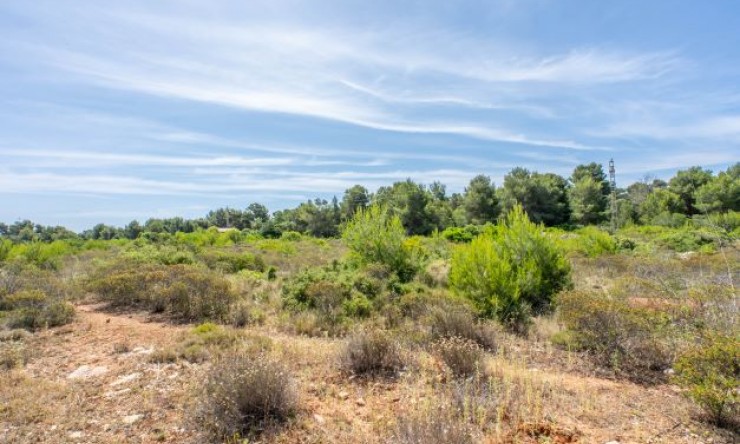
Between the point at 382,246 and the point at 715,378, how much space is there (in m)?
8.38

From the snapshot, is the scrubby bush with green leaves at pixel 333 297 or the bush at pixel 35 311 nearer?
the bush at pixel 35 311

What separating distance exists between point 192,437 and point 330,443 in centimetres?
127

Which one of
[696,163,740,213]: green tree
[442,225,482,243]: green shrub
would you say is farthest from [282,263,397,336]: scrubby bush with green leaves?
[696,163,740,213]: green tree

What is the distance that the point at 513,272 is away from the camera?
816 cm

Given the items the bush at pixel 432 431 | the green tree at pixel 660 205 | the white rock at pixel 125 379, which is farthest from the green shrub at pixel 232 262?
the green tree at pixel 660 205

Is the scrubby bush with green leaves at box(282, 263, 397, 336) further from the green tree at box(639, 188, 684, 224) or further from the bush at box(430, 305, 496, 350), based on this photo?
the green tree at box(639, 188, 684, 224)

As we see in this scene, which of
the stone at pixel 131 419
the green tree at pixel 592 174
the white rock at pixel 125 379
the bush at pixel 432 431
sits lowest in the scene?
the white rock at pixel 125 379

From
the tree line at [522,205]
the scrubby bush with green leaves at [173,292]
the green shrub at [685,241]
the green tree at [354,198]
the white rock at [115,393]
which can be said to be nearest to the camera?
the white rock at [115,393]

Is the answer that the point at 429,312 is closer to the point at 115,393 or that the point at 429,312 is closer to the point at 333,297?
the point at 333,297

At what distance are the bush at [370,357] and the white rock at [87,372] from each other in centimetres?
323

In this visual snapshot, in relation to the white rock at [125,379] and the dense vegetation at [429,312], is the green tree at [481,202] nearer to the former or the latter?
the dense vegetation at [429,312]

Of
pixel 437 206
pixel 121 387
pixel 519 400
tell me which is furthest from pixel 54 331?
pixel 437 206

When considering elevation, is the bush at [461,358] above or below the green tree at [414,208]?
below

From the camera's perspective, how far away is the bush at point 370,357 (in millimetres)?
5145
